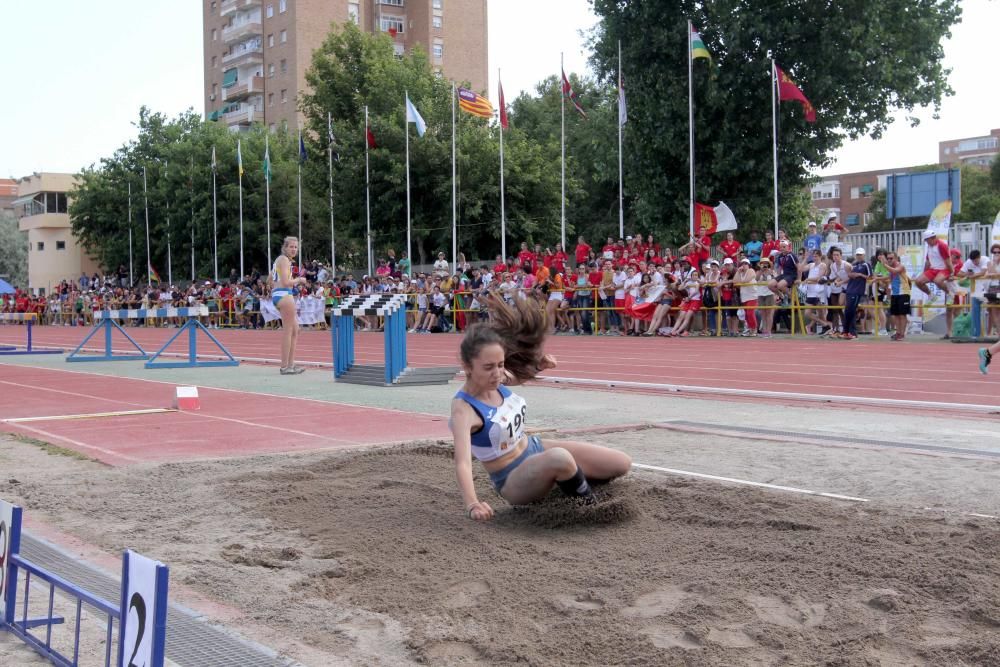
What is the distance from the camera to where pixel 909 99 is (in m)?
32.8

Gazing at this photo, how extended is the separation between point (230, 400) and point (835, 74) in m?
25.1

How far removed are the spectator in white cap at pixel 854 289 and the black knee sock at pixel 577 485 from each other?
15493 mm

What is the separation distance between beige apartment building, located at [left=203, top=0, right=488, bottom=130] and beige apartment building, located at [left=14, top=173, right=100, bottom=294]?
1560cm

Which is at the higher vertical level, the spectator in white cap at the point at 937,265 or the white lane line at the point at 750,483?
the spectator in white cap at the point at 937,265

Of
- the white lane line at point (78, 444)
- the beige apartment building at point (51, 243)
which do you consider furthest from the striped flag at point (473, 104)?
the beige apartment building at point (51, 243)

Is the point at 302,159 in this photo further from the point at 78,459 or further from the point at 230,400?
the point at 78,459

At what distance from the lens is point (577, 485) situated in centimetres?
509

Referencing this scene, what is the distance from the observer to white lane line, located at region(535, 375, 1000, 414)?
31.4 feet

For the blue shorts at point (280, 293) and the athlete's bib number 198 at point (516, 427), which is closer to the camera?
the athlete's bib number 198 at point (516, 427)

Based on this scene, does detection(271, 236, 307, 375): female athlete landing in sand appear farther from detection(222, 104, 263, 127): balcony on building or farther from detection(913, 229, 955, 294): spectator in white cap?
detection(222, 104, 263, 127): balcony on building

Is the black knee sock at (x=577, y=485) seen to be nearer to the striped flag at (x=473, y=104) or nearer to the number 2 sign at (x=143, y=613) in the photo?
the number 2 sign at (x=143, y=613)

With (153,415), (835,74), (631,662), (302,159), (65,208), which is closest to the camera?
(631,662)

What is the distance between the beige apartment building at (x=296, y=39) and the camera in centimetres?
7775

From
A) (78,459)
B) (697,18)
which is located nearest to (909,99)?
(697,18)
